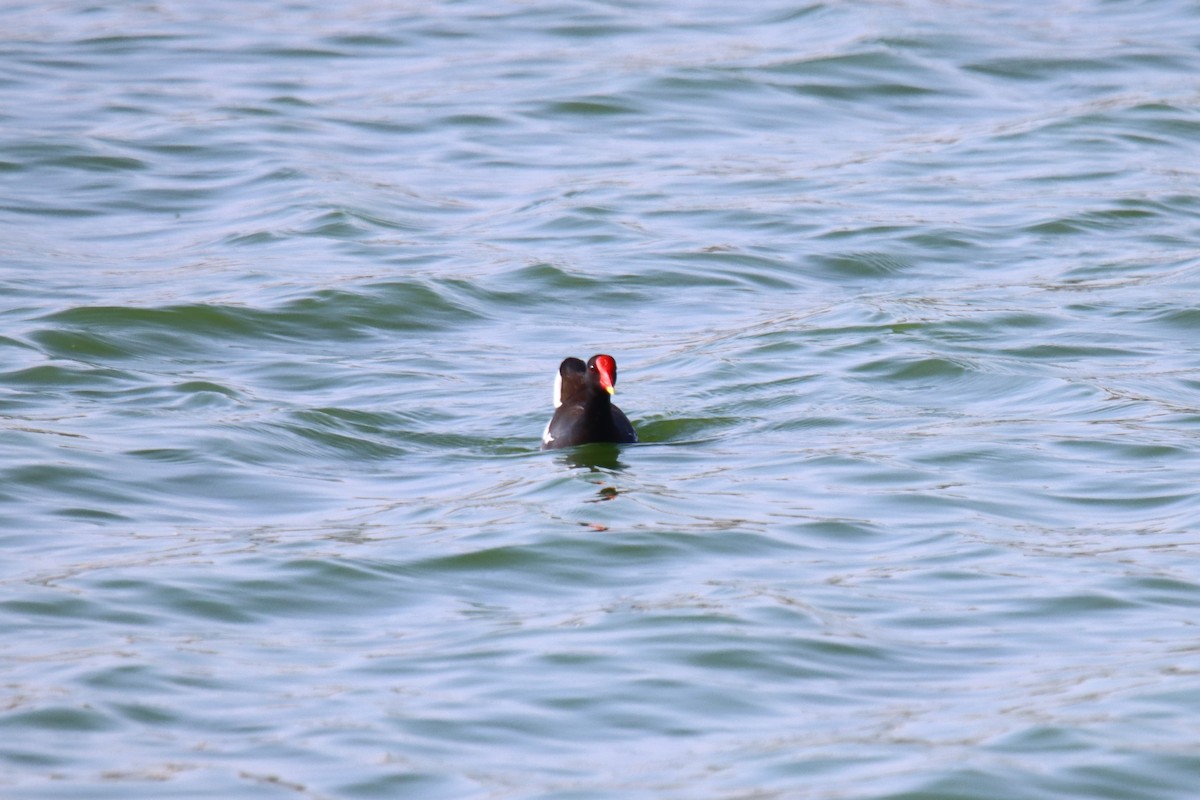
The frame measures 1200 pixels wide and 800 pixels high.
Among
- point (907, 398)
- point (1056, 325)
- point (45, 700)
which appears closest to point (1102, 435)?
point (907, 398)

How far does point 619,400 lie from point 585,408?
1.64 metres

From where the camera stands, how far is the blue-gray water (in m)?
6.24

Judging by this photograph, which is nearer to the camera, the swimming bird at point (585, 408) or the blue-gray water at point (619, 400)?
the blue-gray water at point (619, 400)

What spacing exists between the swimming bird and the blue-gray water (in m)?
0.15

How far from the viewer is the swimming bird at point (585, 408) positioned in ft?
33.1

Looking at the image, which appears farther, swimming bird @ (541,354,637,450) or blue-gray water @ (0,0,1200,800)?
swimming bird @ (541,354,637,450)

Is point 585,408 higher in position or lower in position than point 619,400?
higher

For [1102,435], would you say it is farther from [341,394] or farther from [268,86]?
[268,86]

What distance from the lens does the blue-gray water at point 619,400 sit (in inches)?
246

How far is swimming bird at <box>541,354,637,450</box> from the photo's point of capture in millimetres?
10102

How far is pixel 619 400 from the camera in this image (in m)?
11.8

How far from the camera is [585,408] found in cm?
1020

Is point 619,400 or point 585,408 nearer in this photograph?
point 585,408

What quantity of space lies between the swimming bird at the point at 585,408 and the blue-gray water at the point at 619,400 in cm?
15
